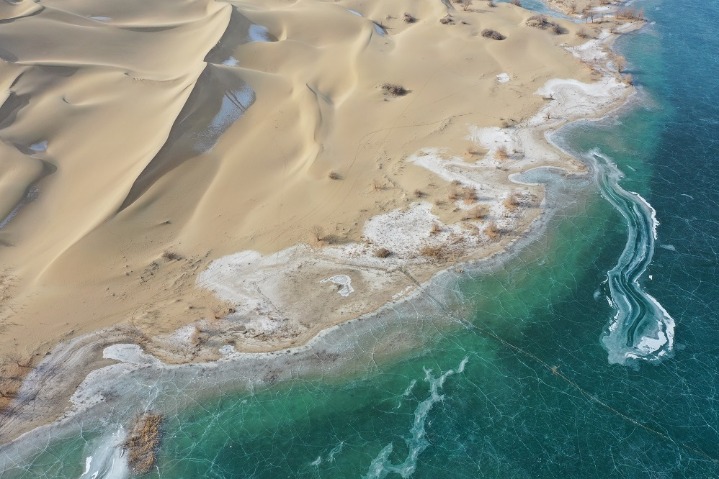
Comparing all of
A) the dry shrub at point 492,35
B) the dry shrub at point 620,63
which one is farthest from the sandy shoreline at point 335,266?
the dry shrub at point 492,35

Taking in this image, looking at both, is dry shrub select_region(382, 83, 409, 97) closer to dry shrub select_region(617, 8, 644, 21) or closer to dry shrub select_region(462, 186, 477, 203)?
dry shrub select_region(462, 186, 477, 203)

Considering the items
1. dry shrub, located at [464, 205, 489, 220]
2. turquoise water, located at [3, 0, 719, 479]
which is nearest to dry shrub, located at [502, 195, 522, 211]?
dry shrub, located at [464, 205, 489, 220]

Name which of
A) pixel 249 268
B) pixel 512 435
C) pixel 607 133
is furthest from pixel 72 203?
pixel 607 133

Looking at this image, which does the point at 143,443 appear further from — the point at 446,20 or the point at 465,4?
the point at 465,4

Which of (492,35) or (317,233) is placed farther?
(492,35)

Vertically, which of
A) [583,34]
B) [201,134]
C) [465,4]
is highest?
[201,134]

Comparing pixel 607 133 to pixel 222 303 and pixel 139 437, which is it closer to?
pixel 222 303

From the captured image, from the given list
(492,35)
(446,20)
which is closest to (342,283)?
(492,35)
